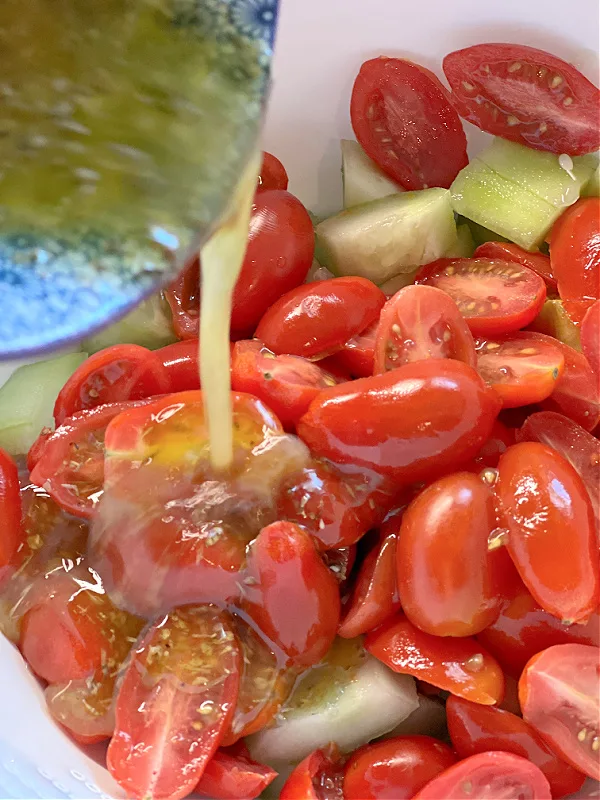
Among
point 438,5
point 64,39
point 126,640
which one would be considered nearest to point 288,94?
point 438,5

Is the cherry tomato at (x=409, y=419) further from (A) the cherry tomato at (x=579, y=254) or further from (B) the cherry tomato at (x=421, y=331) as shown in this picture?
(A) the cherry tomato at (x=579, y=254)

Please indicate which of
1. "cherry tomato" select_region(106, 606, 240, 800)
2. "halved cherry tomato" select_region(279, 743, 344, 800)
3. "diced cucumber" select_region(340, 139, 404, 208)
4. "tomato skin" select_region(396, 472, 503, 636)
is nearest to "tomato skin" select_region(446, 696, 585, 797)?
"tomato skin" select_region(396, 472, 503, 636)

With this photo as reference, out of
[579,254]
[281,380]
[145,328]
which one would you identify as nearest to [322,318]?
[281,380]

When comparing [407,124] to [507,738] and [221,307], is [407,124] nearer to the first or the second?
[221,307]

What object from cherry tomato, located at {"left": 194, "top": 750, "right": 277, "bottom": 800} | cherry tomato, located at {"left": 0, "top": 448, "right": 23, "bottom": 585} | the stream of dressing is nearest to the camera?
the stream of dressing

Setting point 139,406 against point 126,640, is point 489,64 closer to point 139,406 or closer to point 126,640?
point 139,406

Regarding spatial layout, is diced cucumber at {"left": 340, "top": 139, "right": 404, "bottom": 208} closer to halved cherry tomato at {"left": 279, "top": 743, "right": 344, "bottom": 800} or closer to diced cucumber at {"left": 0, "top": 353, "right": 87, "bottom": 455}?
diced cucumber at {"left": 0, "top": 353, "right": 87, "bottom": 455}

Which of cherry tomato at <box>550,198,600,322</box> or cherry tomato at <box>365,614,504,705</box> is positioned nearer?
cherry tomato at <box>365,614,504,705</box>
